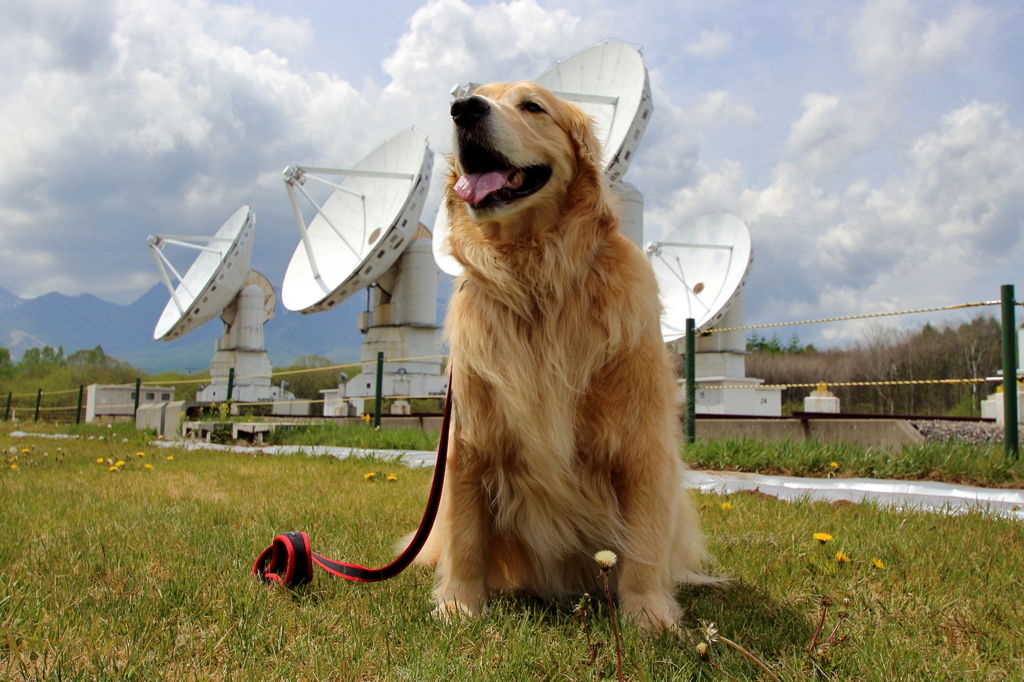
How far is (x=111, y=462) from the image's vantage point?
5.90m

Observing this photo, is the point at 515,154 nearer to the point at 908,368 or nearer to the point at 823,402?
the point at 823,402

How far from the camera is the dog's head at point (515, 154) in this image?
2037 millimetres

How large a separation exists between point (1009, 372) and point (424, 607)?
16.6 feet

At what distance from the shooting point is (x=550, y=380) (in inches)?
76.5

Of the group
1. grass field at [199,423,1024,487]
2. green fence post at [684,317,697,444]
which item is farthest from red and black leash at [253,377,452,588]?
green fence post at [684,317,697,444]

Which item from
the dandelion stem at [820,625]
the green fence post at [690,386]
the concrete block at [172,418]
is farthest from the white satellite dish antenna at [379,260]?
the dandelion stem at [820,625]

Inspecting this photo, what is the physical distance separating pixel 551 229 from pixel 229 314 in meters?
29.4

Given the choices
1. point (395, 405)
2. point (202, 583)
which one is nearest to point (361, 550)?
point (202, 583)

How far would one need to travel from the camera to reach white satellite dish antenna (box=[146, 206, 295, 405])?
24406mm

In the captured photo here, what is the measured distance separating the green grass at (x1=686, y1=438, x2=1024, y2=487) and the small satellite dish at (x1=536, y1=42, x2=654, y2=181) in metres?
10.4

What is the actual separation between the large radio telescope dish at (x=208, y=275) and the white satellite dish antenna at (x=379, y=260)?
11.1 ft

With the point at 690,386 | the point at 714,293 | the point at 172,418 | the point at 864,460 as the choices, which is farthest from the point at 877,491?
the point at 714,293

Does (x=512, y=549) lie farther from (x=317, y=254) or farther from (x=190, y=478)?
(x=317, y=254)

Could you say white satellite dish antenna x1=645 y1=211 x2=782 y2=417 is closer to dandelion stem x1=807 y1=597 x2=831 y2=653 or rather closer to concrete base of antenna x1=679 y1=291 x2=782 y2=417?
concrete base of antenna x1=679 y1=291 x2=782 y2=417
